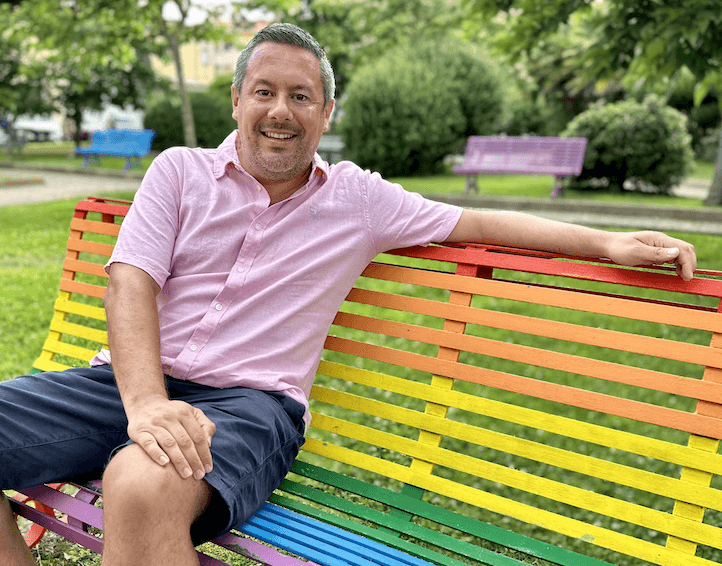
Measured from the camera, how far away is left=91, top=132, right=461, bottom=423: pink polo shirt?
2.46 metres

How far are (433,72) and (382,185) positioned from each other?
1498cm

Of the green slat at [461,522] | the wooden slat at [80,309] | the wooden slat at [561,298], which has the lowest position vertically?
the green slat at [461,522]

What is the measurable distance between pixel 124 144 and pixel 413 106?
8.34 meters

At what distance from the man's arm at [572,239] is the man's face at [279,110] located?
66cm

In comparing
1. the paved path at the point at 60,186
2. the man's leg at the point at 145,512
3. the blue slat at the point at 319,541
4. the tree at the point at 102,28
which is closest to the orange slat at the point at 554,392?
the blue slat at the point at 319,541

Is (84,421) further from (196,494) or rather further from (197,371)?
(196,494)

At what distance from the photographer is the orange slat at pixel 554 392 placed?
2119 mm

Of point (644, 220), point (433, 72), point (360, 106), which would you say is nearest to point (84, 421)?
point (644, 220)

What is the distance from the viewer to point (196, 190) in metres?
2.58

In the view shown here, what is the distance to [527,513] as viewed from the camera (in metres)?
2.34

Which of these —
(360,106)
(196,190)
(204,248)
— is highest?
(360,106)

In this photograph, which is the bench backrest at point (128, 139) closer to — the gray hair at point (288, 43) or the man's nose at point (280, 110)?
the gray hair at point (288, 43)

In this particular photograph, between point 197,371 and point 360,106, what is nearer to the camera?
point 197,371

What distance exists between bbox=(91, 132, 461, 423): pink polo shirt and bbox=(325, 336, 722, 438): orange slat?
0.87 feet
